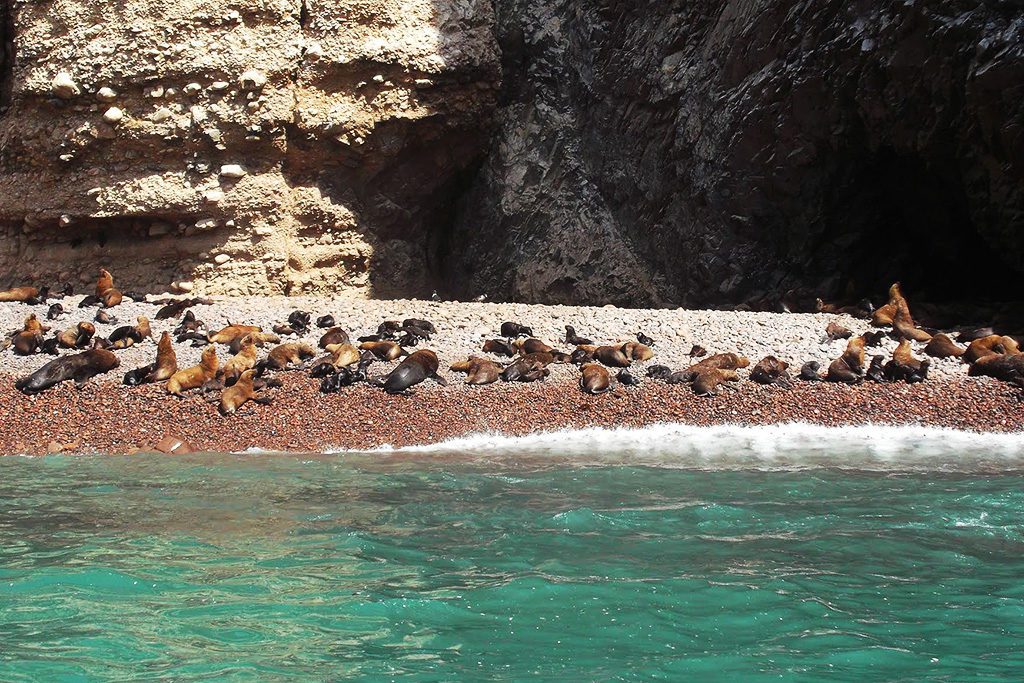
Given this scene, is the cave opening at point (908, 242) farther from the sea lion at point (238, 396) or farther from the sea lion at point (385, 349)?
the sea lion at point (238, 396)

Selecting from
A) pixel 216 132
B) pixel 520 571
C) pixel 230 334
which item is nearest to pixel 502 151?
pixel 216 132

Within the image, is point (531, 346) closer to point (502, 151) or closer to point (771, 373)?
point (771, 373)

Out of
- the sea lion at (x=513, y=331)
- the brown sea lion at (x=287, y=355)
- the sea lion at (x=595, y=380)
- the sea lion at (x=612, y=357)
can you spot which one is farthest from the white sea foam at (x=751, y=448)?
the sea lion at (x=513, y=331)

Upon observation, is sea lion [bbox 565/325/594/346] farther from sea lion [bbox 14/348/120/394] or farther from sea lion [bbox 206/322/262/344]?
sea lion [bbox 14/348/120/394]

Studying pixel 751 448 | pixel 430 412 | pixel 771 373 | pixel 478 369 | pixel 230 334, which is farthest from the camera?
pixel 230 334

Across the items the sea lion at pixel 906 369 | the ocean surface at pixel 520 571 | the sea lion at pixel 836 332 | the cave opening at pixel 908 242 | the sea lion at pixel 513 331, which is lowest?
the ocean surface at pixel 520 571

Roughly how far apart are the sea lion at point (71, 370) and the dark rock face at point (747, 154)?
7988 millimetres

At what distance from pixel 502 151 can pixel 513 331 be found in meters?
7.07

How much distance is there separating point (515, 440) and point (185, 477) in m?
2.87

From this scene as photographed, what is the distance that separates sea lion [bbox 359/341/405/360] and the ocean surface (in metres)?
3.15

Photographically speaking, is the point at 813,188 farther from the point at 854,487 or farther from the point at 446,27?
the point at 854,487

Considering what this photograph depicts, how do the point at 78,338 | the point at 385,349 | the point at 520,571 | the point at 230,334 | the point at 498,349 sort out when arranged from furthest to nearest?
the point at 230,334 → the point at 78,338 → the point at 498,349 → the point at 385,349 → the point at 520,571

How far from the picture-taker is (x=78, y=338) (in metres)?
11.4

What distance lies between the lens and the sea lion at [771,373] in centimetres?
998
